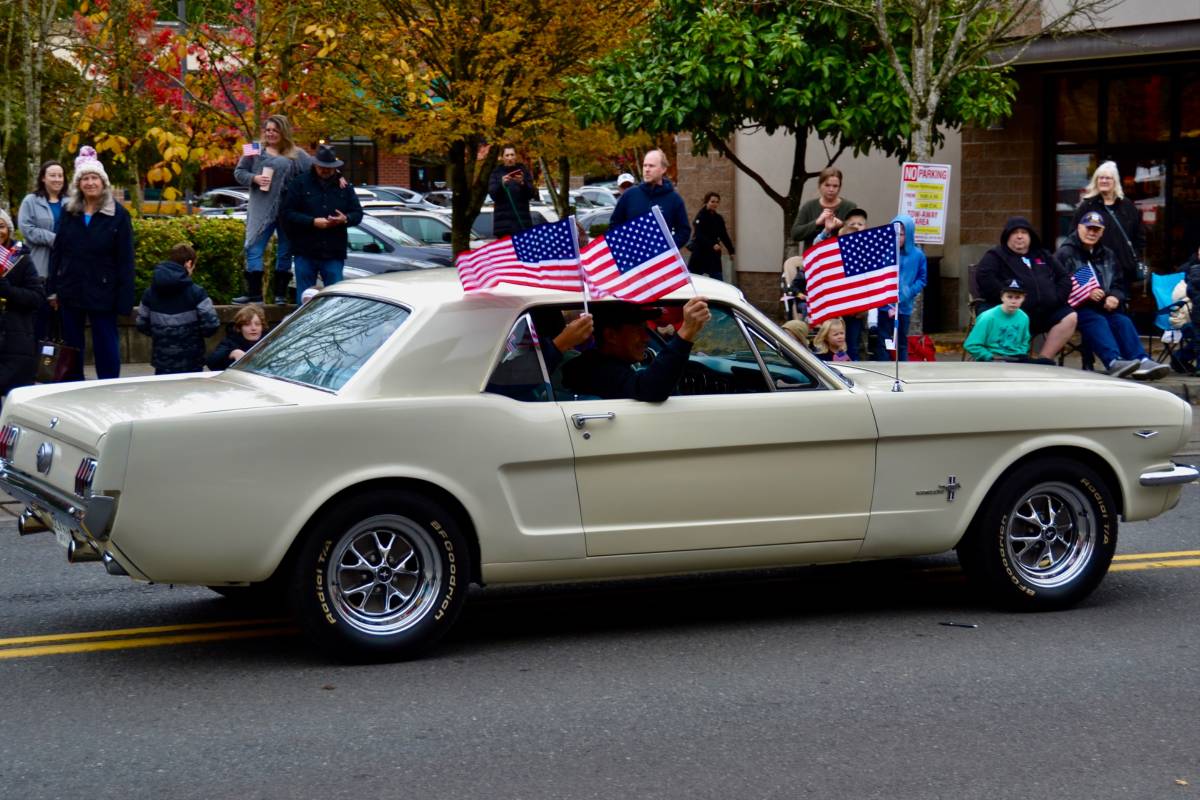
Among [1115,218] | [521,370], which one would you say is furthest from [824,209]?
[521,370]

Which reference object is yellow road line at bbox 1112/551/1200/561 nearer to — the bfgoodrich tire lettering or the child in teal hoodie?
the bfgoodrich tire lettering

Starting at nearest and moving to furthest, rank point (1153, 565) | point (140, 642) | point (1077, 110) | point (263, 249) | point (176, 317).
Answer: point (140, 642), point (1153, 565), point (176, 317), point (263, 249), point (1077, 110)

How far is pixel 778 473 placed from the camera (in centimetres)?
684

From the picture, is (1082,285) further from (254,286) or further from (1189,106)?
(254,286)

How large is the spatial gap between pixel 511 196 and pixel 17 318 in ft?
24.2

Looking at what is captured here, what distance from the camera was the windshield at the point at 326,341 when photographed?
668 centimetres

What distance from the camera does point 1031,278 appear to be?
13.2 meters

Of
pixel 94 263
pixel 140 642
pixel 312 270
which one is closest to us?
pixel 140 642

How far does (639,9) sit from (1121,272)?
27.6 feet

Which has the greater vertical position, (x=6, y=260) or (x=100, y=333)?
(x=6, y=260)

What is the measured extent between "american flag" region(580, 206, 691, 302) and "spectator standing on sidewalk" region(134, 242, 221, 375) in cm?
588

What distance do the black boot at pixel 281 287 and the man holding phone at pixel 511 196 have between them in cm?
249

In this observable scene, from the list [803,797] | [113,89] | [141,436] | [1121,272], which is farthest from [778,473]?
[113,89]

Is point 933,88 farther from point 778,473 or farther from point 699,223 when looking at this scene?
point 778,473
